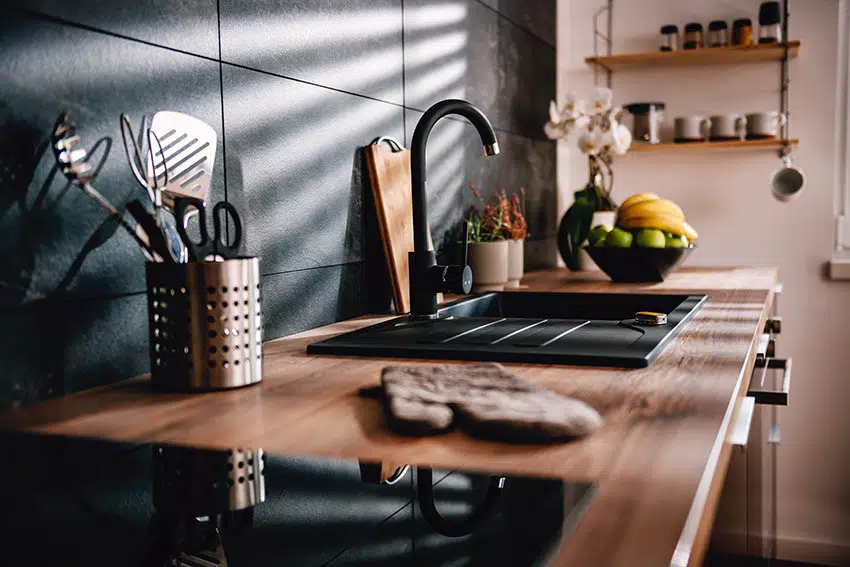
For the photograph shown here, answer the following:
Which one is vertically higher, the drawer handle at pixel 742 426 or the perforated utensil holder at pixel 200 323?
the perforated utensil holder at pixel 200 323

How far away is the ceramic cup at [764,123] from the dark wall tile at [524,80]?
0.68 metres

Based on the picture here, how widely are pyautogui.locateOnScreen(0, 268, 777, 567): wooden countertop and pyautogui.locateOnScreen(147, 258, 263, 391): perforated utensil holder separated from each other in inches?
1.0

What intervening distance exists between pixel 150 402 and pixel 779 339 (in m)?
2.55

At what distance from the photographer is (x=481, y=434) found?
2.40ft

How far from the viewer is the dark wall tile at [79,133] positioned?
86cm

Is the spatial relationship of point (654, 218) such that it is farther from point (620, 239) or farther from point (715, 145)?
point (715, 145)

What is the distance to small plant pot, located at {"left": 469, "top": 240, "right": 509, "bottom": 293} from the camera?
6.30ft

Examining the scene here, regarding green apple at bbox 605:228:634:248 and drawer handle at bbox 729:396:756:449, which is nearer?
drawer handle at bbox 729:396:756:449

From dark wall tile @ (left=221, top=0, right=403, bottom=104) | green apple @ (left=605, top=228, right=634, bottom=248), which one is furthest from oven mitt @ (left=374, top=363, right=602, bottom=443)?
green apple @ (left=605, top=228, right=634, bottom=248)

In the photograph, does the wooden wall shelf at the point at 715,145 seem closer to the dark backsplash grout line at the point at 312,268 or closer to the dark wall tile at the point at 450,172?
the dark wall tile at the point at 450,172

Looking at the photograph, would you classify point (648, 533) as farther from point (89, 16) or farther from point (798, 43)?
point (798, 43)

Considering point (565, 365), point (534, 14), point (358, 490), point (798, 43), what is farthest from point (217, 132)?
point (798, 43)

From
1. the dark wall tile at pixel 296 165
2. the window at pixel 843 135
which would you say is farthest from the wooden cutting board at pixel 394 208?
the window at pixel 843 135

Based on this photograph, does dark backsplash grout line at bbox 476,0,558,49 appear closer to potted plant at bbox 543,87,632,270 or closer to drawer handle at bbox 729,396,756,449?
potted plant at bbox 543,87,632,270
